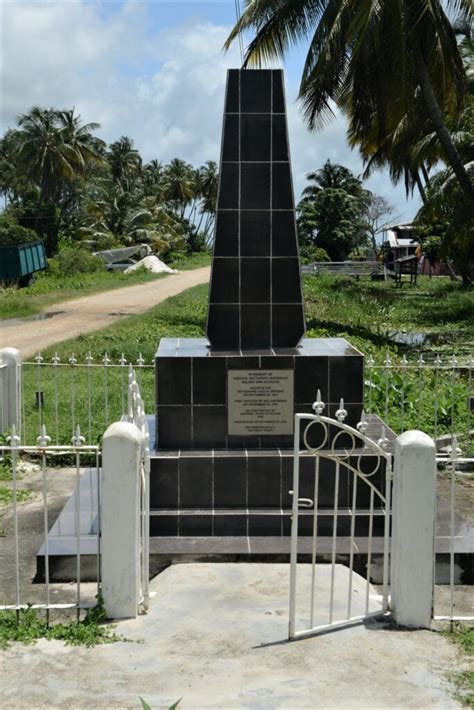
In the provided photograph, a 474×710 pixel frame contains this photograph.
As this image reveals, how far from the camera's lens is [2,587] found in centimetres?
625

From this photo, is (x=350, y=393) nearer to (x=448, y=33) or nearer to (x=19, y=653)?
(x=19, y=653)

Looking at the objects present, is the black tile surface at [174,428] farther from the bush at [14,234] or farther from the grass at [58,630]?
the bush at [14,234]

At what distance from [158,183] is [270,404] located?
230 ft

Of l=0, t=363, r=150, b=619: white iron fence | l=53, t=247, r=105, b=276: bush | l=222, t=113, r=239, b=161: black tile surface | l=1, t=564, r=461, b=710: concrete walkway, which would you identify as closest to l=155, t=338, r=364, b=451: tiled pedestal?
l=0, t=363, r=150, b=619: white iron fence

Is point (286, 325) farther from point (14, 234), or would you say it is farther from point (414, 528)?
point (14, 234)

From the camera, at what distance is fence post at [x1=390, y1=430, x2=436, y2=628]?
5.27m

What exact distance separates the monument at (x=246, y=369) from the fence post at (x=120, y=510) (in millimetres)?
1601

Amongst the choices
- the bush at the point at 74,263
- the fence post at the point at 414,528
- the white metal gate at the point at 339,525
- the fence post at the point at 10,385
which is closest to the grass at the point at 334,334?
the fence post at the point at 10,385

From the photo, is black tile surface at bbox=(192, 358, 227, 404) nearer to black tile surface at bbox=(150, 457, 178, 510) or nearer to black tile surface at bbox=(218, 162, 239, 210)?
black tile surface at bbox=(150, 457, 178, 510)

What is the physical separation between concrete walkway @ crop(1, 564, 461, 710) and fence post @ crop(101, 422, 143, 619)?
27cm

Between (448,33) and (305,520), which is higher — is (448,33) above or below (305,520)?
above

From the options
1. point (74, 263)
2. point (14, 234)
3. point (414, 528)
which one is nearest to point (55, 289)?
point (74, 263)

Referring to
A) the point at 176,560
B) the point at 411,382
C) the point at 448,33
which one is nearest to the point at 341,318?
the point at 448,33

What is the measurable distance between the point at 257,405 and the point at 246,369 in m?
0.33
